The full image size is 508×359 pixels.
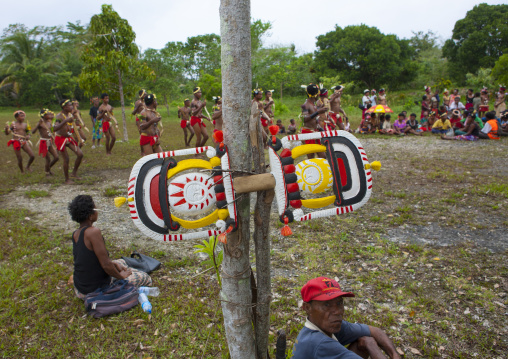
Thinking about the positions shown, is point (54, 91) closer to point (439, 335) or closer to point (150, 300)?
point (150, 300)

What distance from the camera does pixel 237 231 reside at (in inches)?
90.7

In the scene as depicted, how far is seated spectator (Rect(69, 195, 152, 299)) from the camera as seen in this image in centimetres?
355

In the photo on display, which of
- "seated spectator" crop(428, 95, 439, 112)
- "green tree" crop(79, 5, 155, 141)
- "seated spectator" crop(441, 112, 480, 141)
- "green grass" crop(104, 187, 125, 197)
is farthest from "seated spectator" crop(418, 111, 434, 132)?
"green grass" crop(104, 187, 125, 197)

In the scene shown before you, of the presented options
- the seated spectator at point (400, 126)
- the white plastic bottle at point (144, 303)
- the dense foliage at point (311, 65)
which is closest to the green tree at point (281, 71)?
the dense foliage at point (311, 65)

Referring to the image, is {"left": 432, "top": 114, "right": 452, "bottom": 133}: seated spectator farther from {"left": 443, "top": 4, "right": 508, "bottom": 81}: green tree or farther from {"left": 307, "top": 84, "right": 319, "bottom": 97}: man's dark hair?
{"left": 443, "top": 4, "right": 508, "bottom": 81}: green tree

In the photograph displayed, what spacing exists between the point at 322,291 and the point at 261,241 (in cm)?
49

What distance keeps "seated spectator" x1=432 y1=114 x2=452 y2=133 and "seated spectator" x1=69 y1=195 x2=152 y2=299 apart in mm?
12385

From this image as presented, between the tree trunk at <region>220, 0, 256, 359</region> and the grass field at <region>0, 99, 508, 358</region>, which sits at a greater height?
the tree trunk at <region>220, 0, 256, 359</region>

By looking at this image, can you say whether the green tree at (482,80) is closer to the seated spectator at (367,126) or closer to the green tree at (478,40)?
the green tree at (478,40)

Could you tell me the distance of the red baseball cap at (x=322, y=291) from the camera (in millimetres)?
2250

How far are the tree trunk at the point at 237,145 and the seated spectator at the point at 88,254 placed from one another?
5.61 ft

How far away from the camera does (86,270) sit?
3.64 m

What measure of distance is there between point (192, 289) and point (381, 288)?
204 cm

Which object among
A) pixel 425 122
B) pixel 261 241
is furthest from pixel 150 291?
pixel 425 122
